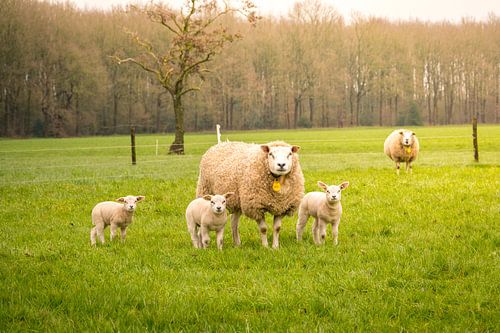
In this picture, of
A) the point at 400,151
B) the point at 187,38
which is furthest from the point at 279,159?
the point at 187,38

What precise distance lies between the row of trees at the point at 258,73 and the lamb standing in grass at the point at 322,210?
56.1m

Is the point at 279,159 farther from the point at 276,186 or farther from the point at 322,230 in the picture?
the point at 322,230

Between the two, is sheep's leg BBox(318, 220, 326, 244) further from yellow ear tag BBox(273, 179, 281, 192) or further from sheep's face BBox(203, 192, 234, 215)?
sheep's face BBox(203, 192, 234, 215)

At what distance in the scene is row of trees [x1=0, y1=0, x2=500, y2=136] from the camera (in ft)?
215

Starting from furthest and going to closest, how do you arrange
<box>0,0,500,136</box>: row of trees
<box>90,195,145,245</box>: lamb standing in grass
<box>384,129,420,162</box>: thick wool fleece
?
<box>0,0,500,136</box>: row of trees
<box>384,129,420,162</box>: thick wool fleece
<box>90,195,145,245</box>: lamb standing in grass

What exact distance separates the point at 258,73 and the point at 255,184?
7267 cm

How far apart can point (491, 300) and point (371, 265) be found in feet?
5.68

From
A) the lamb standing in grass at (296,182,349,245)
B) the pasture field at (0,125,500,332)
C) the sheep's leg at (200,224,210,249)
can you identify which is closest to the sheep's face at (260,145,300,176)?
the lamb standing in grass at (296,182,349,245)

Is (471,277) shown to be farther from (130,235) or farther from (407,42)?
(407,42)

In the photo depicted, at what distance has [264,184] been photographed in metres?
9.16

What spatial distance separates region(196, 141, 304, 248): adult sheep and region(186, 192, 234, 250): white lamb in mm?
441

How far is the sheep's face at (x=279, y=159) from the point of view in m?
8.60

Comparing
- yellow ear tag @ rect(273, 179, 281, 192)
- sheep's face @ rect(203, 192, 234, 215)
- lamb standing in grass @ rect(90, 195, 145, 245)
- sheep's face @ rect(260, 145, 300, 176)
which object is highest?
sheep's face @ rect(260, 145, 300, 176)

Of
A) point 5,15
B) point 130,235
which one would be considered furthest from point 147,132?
point 130,235
